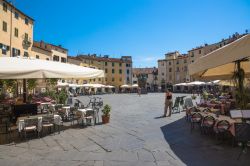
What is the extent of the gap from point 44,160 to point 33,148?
1102 millimetres

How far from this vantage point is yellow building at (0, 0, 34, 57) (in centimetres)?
2710

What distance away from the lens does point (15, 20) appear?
30.0m

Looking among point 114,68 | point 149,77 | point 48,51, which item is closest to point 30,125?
point 48,51

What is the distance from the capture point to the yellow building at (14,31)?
88.9 feet

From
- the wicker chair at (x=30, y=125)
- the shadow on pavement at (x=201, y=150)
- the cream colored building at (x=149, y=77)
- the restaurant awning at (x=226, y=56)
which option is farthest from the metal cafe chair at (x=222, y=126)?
the cream colored building at (x=149, y=77)

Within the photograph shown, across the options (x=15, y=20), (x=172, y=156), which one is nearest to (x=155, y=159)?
(x=172, y=156)

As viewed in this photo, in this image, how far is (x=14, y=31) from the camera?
97.7 feet

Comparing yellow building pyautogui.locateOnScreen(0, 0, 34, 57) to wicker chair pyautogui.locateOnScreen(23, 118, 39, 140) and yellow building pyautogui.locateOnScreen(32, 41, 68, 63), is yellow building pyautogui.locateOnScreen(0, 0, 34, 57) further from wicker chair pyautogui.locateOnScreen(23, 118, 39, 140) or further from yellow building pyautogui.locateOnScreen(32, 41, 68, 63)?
wicker chair pyautogui.locateOnScreen(23, 118, 39, 140)

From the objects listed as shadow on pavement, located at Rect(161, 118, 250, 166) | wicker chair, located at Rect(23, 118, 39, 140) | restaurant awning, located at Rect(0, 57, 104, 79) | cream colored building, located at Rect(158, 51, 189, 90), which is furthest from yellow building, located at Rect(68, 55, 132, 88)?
shadow on pavement, located at Rect(161, 118, 250, 166)

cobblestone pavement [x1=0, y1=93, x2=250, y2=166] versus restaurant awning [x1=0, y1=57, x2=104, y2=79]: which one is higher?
restaurant awning [x1=0, y1=57, x2=104, y2=79]

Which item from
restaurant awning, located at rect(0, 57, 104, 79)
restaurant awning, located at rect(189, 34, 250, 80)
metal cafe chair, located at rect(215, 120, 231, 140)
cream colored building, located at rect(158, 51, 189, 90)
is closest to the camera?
restaurant awning, located at rect(189, 34, 250, 80)

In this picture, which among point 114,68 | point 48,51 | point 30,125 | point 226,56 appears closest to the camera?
point 226,56

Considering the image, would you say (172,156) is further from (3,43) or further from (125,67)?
(125,67)

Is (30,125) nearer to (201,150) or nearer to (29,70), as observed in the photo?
(29,70)
